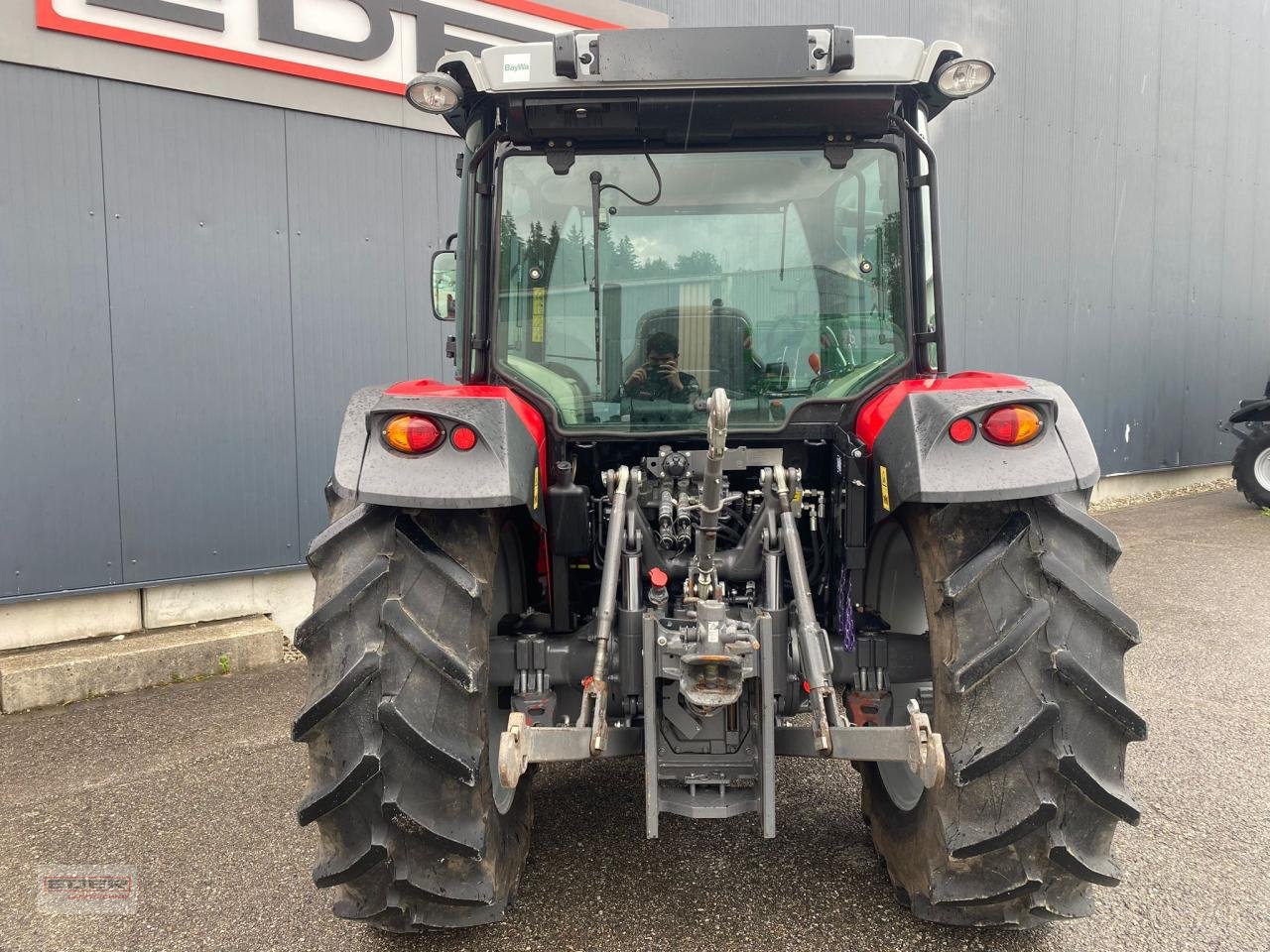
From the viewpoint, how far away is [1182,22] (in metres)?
10.3

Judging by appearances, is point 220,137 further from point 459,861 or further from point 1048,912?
point 1048,912

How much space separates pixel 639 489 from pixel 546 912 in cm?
119

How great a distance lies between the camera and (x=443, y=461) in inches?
80.9

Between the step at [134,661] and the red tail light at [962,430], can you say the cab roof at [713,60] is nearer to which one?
the red tail light at [962,430]

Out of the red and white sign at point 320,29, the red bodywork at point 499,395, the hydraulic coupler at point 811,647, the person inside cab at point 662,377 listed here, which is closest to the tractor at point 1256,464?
the red and white sign at point 320,29

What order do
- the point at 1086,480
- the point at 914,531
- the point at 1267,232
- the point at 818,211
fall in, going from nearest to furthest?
the point at 1086,480, the point at 914,531, the point at 818,211, the point at 1267,232

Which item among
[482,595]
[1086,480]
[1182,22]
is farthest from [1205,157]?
[482,595]

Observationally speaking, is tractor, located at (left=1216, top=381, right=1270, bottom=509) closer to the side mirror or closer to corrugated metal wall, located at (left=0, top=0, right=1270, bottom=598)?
corrugated metal wall, located at (left=0, top=0, right=1270, bottom=598)

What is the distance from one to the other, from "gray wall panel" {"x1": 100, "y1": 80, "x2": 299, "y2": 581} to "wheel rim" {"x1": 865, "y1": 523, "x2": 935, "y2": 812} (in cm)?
359

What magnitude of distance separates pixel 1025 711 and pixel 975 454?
0.58m

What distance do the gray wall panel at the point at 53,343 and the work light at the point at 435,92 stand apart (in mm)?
2685

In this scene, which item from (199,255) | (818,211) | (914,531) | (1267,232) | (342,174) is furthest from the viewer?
(1267,232)

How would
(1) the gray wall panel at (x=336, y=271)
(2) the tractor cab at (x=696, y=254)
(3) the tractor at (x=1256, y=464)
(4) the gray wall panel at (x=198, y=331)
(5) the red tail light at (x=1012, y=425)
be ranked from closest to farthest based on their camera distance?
(5) the red tail light at (x=1012, y=425), (2) the tractor cab at (x=696, y=254), (4) the gray wall panel at (x=198, y=331), (1) the gray wall panel at (x=336, y=271), (3) the tractor at (x=1256, y=464)

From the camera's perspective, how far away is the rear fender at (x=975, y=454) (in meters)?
1.97
